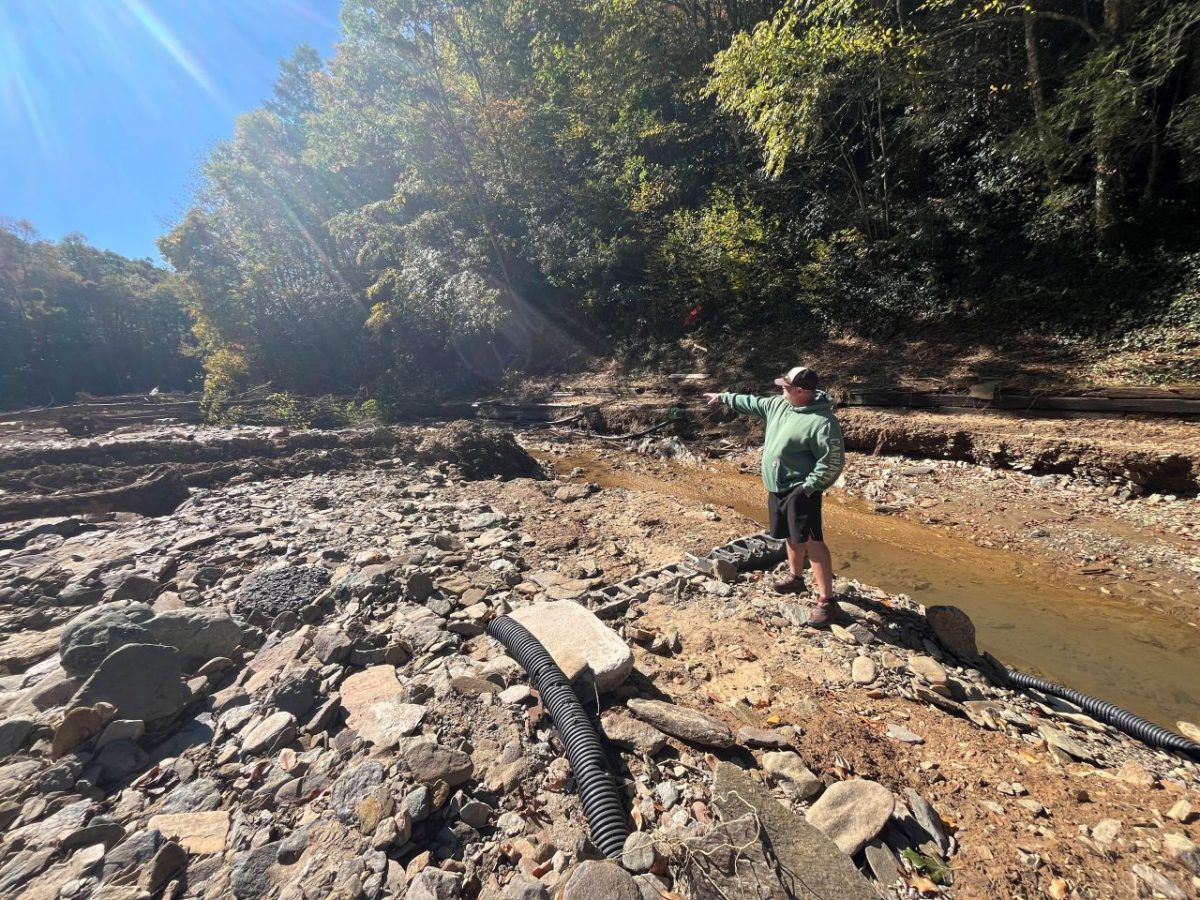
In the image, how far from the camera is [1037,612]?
439 centimetres

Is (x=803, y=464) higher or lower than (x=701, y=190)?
lower

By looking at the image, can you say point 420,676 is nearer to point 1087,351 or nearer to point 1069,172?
point 1087,351

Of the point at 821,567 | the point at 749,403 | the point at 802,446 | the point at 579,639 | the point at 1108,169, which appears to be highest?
the point at 1108,169

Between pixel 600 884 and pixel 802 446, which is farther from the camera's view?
pixel 802 446

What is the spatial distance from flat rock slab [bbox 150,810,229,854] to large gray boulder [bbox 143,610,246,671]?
4.52 ft

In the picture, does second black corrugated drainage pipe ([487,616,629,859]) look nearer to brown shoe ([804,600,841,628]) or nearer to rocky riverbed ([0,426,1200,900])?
rocky riverbed ([0,426,1200,900])

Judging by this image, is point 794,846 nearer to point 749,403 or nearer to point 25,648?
point 749,403

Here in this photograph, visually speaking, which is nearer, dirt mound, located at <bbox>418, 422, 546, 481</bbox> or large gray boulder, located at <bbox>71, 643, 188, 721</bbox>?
large gray boulder, located at <bbox>71, 643, 188, 721</bbox>

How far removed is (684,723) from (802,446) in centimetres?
199

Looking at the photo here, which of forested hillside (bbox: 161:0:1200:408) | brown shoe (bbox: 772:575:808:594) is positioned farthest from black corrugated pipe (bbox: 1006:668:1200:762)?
forested hillside (bbox: 161:0:1200:408)

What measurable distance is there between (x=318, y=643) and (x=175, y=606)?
5.82 ft

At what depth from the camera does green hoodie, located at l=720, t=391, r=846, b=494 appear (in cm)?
316

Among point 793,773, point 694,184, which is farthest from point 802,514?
point 694,184

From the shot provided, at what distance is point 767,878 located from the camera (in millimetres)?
1723
